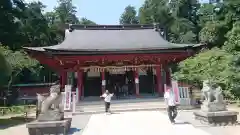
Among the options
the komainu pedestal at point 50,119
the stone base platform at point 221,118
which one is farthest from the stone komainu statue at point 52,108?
the stone base platform at point 221,118

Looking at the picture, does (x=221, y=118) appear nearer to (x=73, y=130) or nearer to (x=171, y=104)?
(x=171, y=104)

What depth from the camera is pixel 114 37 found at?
25.5 m

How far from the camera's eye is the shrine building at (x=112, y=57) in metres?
20.5

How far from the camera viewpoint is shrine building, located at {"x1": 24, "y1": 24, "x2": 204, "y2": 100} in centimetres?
2045

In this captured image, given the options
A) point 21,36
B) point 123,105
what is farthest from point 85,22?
point 123,105

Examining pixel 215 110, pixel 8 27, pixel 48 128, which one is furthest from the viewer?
pixel 8 27

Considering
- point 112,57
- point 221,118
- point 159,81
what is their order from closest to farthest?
1. point 221,118
2. point 112,57
3. point 159,81

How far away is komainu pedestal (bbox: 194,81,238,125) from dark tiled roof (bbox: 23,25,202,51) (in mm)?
9839

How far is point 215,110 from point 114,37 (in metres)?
15.4

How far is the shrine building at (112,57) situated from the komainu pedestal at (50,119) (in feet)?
29.6

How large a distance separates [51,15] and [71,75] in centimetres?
5036

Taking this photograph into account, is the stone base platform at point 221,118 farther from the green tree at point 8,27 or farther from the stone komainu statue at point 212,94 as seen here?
the green tree at point 8,27

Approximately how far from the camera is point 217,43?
4244 centimetres

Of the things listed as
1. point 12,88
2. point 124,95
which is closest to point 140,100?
point 124,95
